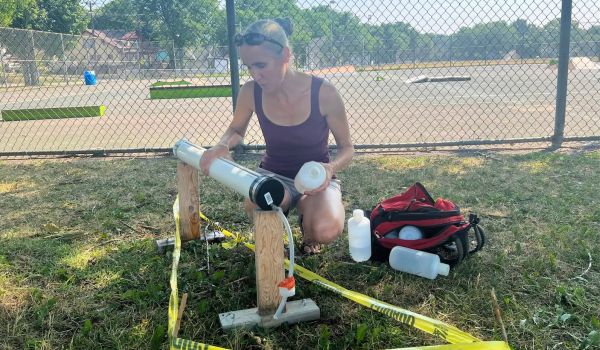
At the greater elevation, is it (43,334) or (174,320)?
(174,320)

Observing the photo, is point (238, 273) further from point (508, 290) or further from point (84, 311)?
point (508, 290)

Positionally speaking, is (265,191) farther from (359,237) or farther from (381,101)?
(381,101)

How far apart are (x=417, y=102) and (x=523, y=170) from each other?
7473 mm

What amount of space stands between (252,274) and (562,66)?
4.67 metres

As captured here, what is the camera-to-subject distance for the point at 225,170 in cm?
240

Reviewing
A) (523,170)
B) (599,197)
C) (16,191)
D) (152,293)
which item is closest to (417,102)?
(523,170)

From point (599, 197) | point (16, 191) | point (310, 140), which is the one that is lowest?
point (16, 191)

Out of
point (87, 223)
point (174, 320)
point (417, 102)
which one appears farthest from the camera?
point (417, 102)

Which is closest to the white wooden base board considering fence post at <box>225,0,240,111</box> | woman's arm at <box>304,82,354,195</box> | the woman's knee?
the woman's knee

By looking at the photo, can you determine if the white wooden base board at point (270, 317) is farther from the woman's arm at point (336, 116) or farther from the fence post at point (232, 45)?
the fence post at point (232, 45)

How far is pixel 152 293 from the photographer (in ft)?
8.36

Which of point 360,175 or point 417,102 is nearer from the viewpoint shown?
point 360,175

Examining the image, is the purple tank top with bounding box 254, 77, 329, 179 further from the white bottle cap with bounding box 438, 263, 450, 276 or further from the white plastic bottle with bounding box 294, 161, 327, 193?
the white bottle cap with bounding box 438, 263, 450, 276

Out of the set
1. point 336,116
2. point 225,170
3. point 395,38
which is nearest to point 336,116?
point 336,116
